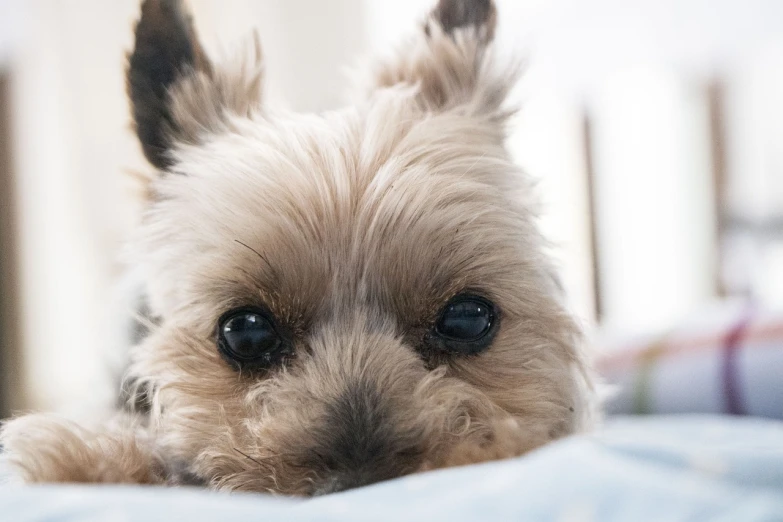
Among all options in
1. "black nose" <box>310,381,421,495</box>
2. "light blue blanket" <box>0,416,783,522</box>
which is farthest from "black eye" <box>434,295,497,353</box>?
"light blue blanket" <box>0,416,783,522</box>

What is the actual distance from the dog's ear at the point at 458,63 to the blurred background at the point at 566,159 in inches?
3.6

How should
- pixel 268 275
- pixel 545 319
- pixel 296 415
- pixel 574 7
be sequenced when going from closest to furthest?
Answer: pixel 296 415, pixel 268 275, pixel 545 319, pixel 574 7

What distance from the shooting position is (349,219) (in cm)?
125

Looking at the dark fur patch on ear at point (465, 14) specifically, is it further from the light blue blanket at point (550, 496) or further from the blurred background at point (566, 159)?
the light blue blanket at point (550, 496)

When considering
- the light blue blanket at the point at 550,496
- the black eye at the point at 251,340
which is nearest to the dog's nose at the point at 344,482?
the light blue blanket at the point at 550,496

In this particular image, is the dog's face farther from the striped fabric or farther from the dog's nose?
the striped fabric

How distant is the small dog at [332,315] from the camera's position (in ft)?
3.51

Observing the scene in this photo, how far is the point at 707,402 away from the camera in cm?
190

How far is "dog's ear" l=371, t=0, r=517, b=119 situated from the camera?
5.18 feet

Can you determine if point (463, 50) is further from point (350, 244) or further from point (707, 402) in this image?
point (707, 402)

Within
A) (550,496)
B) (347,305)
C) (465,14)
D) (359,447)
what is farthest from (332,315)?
(465,14)

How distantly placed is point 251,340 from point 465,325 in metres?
0.35

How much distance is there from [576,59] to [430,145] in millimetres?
4259

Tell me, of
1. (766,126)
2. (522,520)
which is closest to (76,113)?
(522,520)
